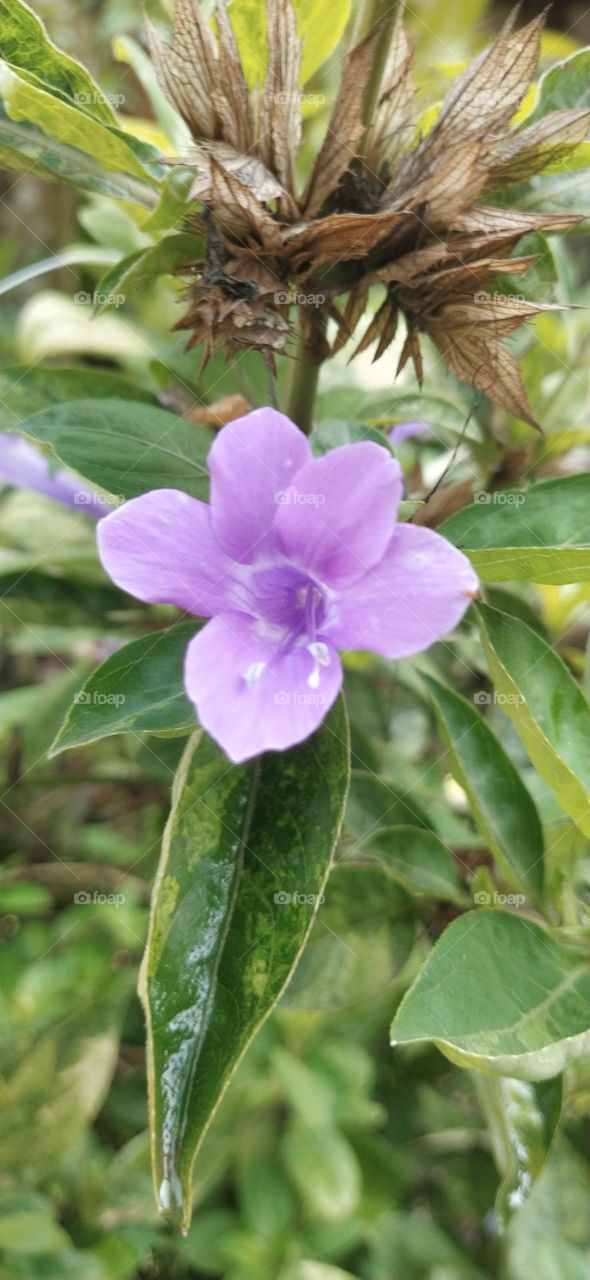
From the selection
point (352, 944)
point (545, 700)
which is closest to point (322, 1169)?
point (352, 944)

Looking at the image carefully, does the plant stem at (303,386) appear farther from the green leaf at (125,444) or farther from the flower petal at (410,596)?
the flower petal at (410,596)

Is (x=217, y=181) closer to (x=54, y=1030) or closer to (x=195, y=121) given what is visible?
(x=195, y=121)

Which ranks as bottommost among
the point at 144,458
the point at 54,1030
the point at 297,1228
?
the point at 297,1228

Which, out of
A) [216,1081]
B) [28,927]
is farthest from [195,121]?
[28,927]

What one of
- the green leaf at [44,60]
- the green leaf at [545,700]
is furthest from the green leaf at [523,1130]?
the green leaf at [44,60]

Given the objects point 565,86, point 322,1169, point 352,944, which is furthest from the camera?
point 322,1169

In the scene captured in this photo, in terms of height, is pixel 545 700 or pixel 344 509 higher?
pixel 344 509

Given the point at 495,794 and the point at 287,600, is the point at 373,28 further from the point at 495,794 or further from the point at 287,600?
the point at 495,794
